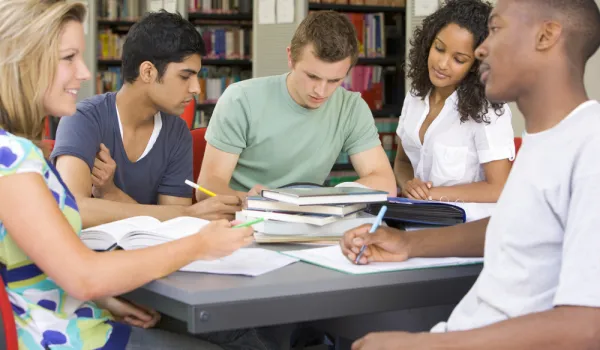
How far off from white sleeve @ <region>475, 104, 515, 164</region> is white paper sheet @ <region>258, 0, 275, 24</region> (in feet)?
11.5

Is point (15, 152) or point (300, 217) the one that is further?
point (300, 217)

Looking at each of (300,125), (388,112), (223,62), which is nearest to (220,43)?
(223,62)

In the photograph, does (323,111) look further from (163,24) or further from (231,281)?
(231,281)

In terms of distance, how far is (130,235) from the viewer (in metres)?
1.53

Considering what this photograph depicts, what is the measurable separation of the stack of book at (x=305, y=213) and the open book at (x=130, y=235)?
0.51ft

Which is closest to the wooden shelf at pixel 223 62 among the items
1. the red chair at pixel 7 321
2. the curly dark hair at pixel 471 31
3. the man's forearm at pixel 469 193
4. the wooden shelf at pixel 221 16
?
the wooden shelf at pixel 221 16

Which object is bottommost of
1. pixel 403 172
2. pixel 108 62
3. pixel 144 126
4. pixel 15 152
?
pixel 403 172

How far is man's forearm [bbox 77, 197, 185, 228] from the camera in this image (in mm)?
2004

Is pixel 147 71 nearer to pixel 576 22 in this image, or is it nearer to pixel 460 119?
pixel 460 119

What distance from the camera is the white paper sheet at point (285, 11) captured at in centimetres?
587

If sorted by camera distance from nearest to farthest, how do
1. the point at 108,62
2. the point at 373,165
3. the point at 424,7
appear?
the point at 373,165 < the point at 424,7 < the point at 108,62

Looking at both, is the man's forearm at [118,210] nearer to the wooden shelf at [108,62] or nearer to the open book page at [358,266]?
the open book page at [358,266]

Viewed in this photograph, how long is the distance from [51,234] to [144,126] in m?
1.21

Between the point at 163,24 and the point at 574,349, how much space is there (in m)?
1.74
